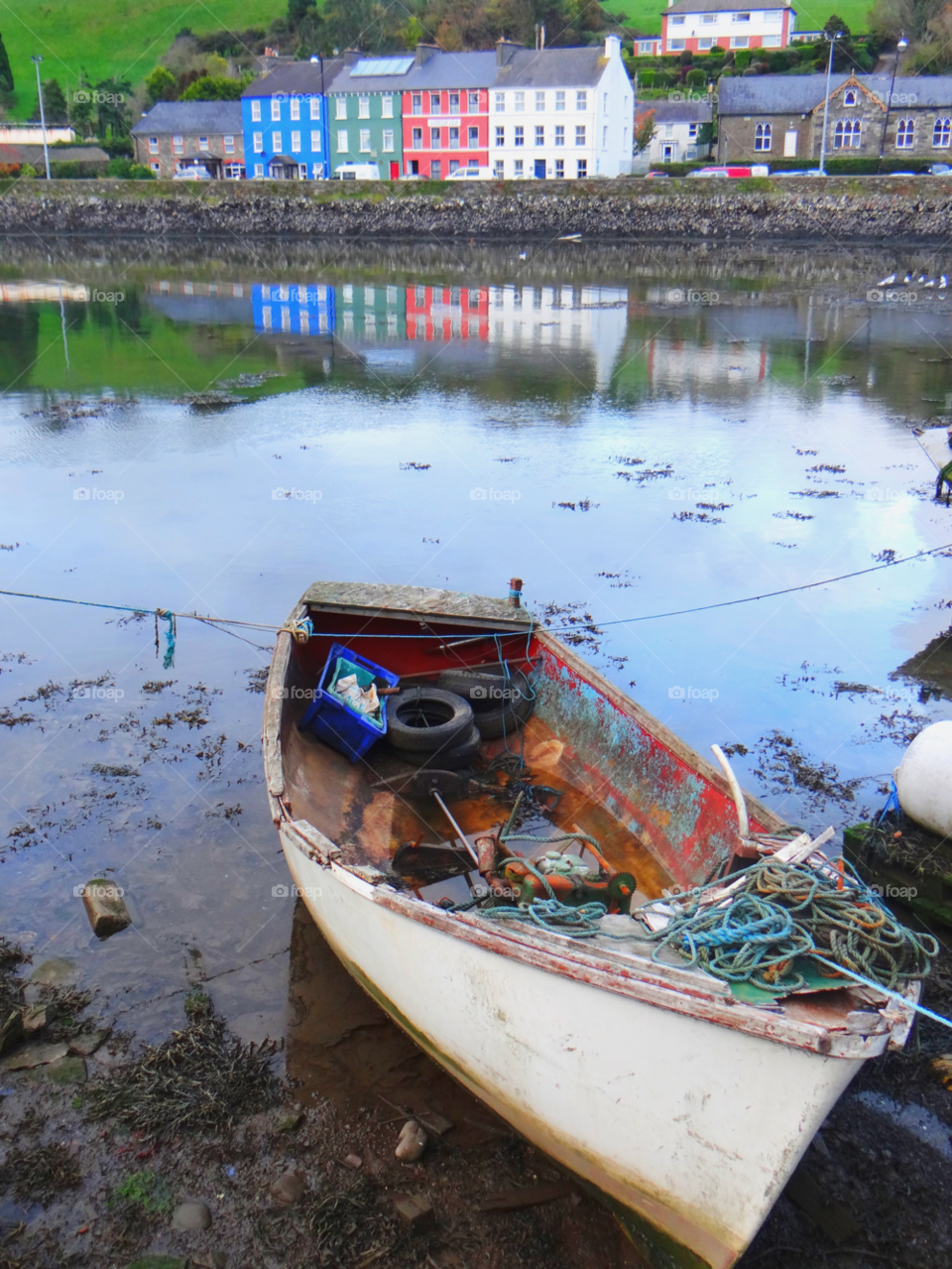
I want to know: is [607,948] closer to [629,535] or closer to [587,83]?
[629,535]

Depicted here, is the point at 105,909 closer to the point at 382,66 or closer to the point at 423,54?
the point at 423,54

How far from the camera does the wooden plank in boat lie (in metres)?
9.15

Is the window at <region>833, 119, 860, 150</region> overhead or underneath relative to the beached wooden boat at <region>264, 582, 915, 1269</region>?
overhead

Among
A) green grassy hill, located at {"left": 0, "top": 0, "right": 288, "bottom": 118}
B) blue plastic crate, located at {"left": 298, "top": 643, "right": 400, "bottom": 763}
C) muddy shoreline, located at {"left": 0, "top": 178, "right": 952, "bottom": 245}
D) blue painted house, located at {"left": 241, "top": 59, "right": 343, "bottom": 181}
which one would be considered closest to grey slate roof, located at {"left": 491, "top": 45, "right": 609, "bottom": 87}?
muddy shoreline, located at {"left": 0, "top": 178, "right": 952, "bottom": 245}

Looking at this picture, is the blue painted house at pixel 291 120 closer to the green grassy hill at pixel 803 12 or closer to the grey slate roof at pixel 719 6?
the grey slate roof at pixel 719 6

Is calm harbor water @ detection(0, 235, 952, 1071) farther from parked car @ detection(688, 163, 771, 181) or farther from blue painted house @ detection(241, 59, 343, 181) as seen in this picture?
blue painted house @ detection(241, 59, 343, 181)

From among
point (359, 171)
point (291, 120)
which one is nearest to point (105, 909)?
point (359, 171)

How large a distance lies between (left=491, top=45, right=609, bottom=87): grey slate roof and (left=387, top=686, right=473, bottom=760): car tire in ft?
216

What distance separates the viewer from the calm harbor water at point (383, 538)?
7992 millimetres

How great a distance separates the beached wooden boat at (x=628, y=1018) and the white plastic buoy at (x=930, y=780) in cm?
162

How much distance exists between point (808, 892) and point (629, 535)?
33.8ft

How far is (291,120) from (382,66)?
806 cm

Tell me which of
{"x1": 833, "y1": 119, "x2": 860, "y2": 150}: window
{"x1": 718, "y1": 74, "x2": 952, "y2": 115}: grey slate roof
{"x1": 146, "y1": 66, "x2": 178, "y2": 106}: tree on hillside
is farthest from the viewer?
{"x1": 146, "y1": 66, "x2": 178, "y2": 106}: tree on hillside

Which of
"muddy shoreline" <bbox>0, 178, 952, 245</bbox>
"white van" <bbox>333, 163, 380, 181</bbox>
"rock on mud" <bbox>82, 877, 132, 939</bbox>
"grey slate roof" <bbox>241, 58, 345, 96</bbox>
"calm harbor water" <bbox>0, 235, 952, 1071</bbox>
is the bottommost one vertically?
"rock on mud" <bbox>82, 877, 132, 939</bbox>
